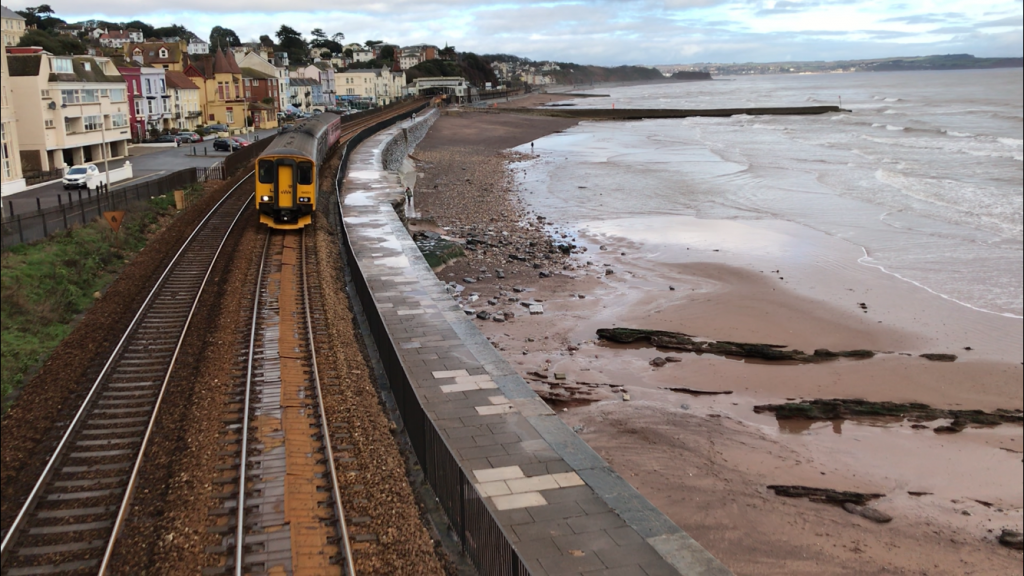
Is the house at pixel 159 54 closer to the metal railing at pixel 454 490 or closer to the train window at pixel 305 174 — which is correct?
the train window at pixel 305 174

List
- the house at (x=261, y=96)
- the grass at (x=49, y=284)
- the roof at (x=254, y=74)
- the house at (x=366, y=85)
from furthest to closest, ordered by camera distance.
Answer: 1. the house at (x=366, y=85)
2. the roof at (x=254, y=74)
3. the house at (x=261, y=96)
4. the grass at (x=49, y=284)

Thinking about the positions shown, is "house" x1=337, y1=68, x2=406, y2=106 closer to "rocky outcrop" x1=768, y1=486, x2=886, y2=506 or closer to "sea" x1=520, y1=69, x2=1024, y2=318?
"sea" x1=520, y1=69, x2=1024, y2=318

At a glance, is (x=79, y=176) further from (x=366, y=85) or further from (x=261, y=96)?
(x=366, y=85)

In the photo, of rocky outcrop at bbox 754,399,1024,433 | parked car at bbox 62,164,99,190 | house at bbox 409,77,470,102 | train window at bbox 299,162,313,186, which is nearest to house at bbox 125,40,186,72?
parked car at bbox 62,164,99,190

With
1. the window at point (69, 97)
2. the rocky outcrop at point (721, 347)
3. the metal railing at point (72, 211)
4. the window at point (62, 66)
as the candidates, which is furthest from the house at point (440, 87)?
the rocky outcrop at point (721, 347)

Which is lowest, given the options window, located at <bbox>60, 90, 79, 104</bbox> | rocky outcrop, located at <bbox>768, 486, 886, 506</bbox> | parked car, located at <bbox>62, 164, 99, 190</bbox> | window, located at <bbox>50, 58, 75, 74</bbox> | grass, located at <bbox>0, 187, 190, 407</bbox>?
rocky outcrop, located at <bbox>768, 486, 886, 506</bbox>

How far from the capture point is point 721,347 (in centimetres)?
1659

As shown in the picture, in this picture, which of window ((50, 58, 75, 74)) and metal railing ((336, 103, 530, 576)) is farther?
window ((50, 58, 75, 74))

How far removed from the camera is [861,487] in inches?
445

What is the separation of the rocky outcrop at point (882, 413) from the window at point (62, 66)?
37501 mm

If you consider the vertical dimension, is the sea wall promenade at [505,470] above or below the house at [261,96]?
below

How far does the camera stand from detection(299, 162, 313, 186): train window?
842 inches

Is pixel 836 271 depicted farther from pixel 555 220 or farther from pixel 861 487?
pixel 861 487

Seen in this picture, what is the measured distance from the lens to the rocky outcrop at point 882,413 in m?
13.5
